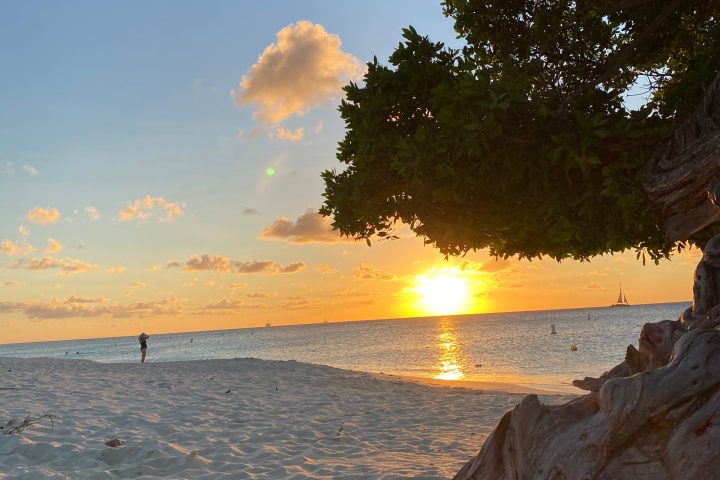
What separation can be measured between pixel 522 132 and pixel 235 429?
28.4ft

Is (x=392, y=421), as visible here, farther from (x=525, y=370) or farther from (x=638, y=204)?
(x=525, y=370)

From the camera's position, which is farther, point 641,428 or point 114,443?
point 114,443

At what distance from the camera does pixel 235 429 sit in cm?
1197

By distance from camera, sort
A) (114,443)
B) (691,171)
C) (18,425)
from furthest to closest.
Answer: (18,425)
(114,443)
(691,171)

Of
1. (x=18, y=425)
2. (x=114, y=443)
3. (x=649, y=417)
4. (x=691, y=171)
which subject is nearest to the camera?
(x=649, y=417)

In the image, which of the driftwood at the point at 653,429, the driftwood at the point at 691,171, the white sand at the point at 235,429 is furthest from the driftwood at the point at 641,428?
the white sand at the point at 235,429

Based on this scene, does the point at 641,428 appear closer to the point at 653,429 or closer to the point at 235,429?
the point at 653,429

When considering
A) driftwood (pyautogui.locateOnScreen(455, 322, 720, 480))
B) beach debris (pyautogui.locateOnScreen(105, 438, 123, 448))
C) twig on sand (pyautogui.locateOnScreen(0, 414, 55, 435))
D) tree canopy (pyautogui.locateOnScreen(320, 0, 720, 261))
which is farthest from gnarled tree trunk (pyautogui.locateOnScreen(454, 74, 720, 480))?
twig on sand (pyautogui.locateOnScreen(0, 414, 55, 435))

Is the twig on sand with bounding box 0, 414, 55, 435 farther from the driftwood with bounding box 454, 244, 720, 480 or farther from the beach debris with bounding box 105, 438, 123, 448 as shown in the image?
the driftwood with bounding box 454, 244, 720, 480

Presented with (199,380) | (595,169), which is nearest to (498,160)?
(595,169)

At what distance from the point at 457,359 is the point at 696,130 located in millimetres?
49493

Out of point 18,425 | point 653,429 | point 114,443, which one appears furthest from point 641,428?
point 18,425

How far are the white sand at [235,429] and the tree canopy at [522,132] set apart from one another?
4072 mm

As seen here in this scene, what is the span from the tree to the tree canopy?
0.08ft
